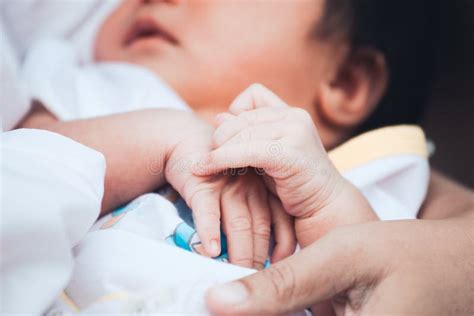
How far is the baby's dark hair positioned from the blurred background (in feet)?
0.11

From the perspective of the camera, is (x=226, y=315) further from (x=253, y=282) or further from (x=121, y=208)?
(x=121, y=208)

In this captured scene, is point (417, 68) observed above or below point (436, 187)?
above

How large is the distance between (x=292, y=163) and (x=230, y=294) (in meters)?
0.19

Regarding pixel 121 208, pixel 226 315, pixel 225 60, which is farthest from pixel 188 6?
pixel 226 315

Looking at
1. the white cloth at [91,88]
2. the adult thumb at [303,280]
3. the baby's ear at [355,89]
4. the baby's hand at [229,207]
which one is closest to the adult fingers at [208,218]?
the baby's hand at [229,207]

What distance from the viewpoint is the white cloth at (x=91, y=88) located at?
825mm

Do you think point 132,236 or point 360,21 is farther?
point 360,21

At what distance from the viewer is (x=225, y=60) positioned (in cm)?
96

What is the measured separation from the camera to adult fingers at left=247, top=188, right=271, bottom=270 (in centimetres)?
59

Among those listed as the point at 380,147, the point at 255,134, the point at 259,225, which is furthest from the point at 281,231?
the point at 380,147

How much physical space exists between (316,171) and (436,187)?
404 mm

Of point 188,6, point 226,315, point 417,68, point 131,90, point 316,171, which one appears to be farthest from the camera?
point 417,68

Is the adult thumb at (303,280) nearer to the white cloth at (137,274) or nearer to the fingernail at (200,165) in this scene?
the white cloth at (137,274)

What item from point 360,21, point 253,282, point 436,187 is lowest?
point 436,187
